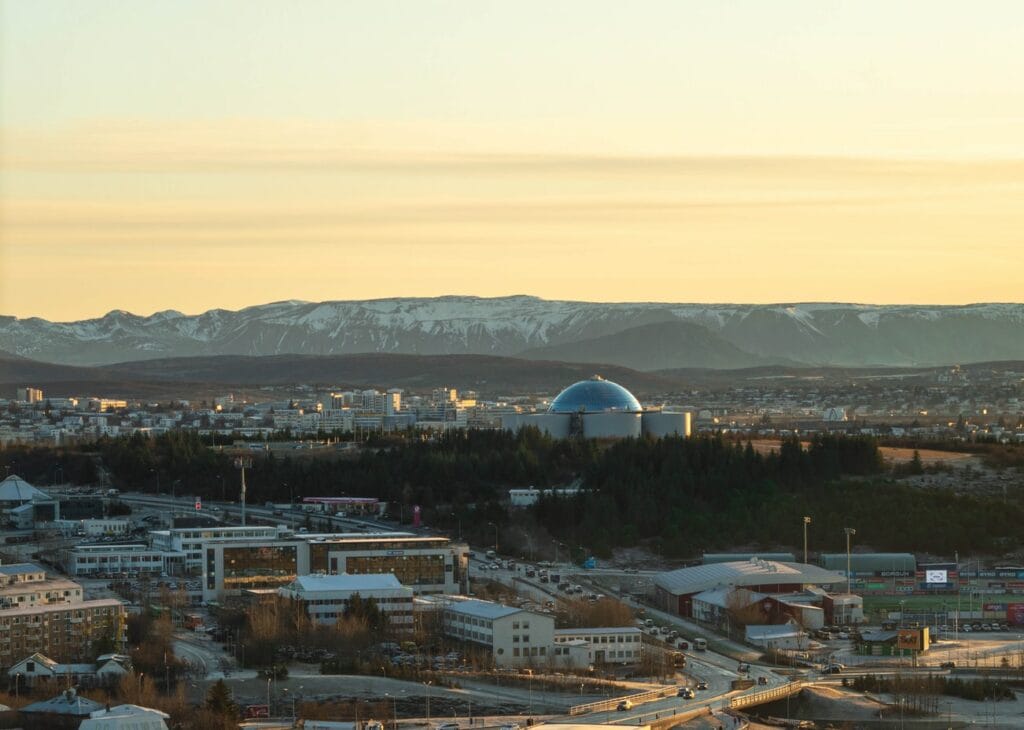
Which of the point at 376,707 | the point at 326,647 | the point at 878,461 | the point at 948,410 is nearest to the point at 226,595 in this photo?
the point at 326,647

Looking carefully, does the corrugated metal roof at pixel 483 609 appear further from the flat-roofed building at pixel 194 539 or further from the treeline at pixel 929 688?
the flat-roofed building at pixel 194 539

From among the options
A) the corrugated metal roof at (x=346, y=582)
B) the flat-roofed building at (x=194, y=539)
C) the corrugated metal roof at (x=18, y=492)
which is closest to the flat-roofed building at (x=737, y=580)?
the corrugated metal roof at (x=346, y=582)

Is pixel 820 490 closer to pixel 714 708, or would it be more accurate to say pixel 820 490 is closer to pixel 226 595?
pixel 226 595

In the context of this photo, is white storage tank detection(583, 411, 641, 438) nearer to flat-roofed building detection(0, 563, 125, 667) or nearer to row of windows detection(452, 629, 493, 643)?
row of windows detection(452, 629, 493, 643)

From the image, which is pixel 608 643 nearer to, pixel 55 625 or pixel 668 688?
pixel 668 688

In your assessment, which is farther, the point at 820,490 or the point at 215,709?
the point at 820,490

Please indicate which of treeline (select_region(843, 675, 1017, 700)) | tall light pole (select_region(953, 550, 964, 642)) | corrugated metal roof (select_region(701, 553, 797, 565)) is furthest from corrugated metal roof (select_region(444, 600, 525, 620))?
corrugated metal roof (select_region(701, 553, 797, 565))

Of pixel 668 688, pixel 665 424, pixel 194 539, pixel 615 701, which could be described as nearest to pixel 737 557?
pixel 194 539
